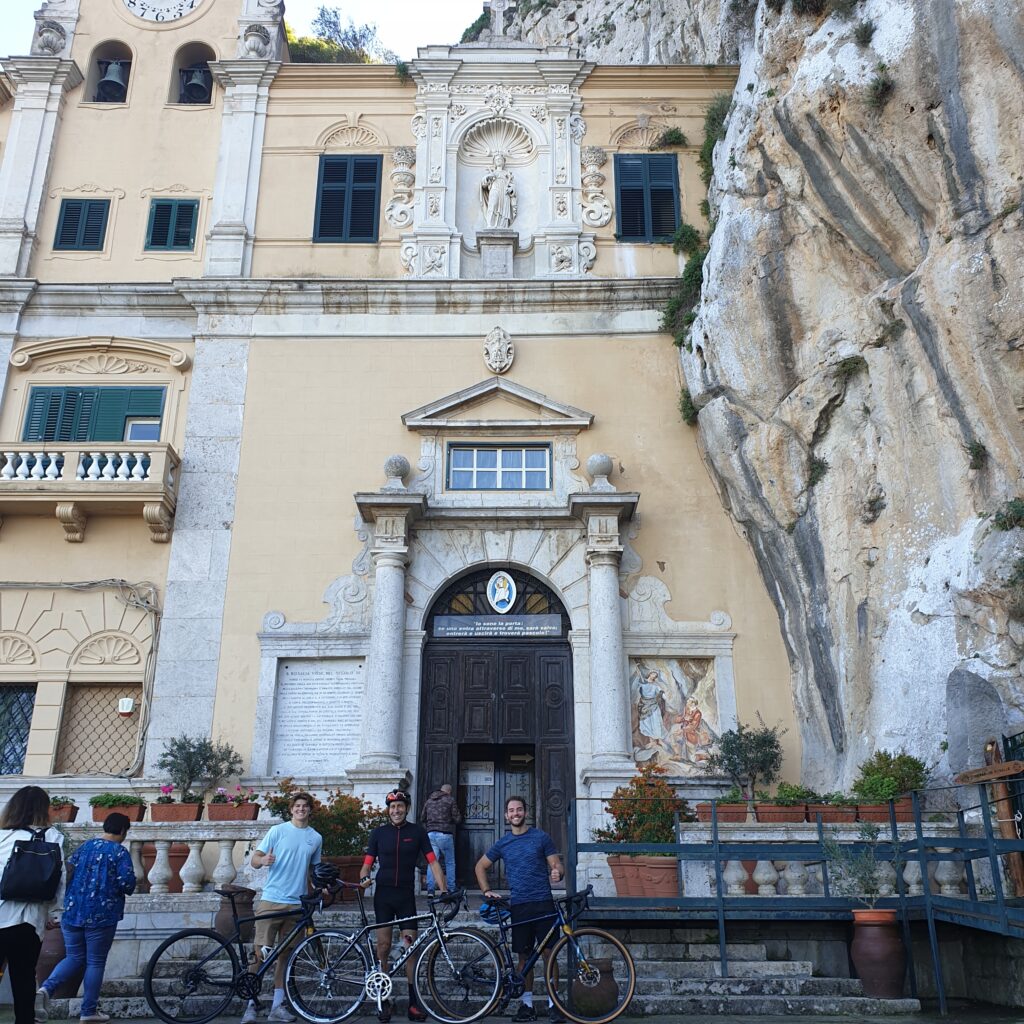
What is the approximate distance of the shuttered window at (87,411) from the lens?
17.1 metres

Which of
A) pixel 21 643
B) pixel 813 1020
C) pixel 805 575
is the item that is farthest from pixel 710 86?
pixel 813 1020

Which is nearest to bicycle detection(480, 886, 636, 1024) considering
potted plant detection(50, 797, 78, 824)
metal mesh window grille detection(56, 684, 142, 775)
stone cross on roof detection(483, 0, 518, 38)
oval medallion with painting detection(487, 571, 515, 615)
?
potted plant detection(50, 797, 78, 824)

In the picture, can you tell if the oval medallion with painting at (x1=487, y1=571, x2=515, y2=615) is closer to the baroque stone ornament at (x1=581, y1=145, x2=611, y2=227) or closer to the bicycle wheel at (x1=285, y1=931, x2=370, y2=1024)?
the baroque stone ornament at (x1=581, y1=145, x2=611, y2=227)

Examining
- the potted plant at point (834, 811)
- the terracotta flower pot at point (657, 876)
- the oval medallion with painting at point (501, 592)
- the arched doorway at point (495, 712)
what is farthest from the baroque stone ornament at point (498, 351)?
the terracotta flower pot at point (657, 876)

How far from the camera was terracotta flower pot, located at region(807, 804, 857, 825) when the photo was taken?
A: 37.1ft

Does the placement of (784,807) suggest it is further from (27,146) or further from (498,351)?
(27,146)

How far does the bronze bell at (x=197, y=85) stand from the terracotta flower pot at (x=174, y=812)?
534 inches

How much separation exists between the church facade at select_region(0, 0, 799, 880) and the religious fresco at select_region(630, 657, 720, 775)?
0.04m

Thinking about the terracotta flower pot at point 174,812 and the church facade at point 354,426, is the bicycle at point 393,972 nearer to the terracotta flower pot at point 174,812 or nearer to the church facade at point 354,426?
the terracotta flower pot at point 174,812

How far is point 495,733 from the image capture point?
49.9 ft

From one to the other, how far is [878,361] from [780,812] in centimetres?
589

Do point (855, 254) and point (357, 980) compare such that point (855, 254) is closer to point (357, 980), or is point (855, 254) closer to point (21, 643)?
point (357, 980)

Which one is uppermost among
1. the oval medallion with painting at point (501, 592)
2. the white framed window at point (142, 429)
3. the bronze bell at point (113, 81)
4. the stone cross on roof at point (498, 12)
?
the stone cross on roof at point (498, 12)

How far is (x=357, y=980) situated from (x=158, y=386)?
11822 mm
